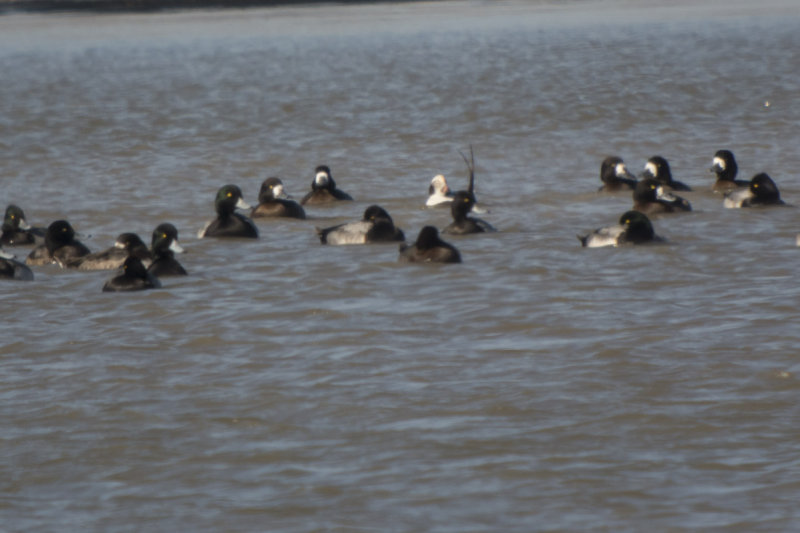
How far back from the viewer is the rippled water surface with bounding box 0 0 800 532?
7289 mm

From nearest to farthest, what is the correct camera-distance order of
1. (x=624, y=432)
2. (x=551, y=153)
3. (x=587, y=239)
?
(x=624, y=432) < (x=587, y=239) < (x=551, y=153)

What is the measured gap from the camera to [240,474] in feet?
25.1

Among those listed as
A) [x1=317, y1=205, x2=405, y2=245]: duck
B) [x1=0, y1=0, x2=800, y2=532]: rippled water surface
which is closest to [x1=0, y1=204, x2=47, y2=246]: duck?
[x1=0, y1=0, x2=800, y2=532]: rippled water surface

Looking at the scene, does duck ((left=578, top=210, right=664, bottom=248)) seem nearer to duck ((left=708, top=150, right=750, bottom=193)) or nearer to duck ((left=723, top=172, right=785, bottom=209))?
duck ((left=723, top=172, right=785, bottom=209))

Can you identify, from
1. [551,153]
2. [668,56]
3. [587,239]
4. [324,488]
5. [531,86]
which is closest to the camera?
[324,488]

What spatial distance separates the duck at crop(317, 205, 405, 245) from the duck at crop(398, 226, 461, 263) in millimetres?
1141

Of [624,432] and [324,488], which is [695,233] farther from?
[324,488]

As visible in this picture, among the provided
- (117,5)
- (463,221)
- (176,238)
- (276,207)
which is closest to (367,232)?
(463,221)

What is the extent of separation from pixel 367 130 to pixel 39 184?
6.89 metres

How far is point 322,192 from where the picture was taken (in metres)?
17.8

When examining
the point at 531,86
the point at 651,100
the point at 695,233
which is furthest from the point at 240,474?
the point at 531,86

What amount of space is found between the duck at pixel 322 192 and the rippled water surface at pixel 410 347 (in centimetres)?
45

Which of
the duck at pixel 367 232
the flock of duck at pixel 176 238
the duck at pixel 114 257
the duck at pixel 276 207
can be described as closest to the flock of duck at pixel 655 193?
the flock of duck at pixel 176 238

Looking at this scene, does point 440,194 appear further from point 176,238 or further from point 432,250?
point 176,238
